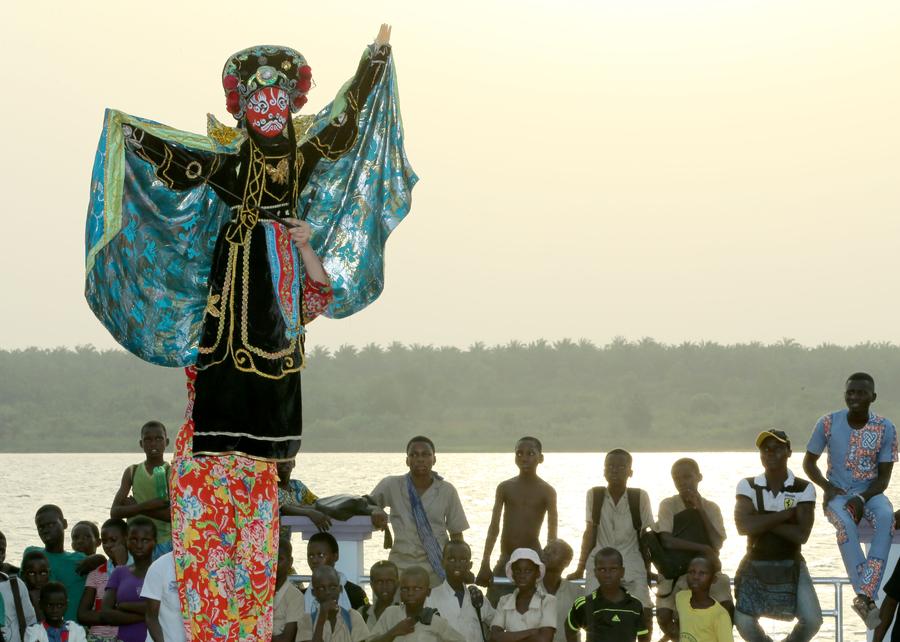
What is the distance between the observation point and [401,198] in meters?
6.30

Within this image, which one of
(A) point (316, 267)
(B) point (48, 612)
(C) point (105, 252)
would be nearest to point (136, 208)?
(C) point (105, 252)

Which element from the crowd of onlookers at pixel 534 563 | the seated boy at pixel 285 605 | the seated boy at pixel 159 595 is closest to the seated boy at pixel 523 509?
the crowd of onlookers at pixel 534 563

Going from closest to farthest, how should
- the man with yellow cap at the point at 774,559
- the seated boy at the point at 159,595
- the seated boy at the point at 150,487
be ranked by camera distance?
the seated boy at the point at 159,595
the man with yellow cap at the point at 774,559
the seated boy at the point at 150,487

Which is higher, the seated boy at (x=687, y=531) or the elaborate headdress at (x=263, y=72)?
the elaborate headdress at (x=263, y=72)

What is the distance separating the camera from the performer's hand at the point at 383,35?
6062 mm

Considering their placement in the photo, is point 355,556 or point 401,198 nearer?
point 401,198

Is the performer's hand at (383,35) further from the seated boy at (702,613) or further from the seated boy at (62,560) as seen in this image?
the seated boy at (62,560)

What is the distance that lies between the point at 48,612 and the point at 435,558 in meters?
2.52

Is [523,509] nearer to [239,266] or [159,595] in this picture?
[159,595]

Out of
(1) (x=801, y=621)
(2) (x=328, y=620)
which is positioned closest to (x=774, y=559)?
Answer: (1) (x=801, y=621)

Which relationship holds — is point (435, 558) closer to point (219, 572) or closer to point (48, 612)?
point (48, 612)

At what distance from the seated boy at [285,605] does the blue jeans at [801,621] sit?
281 cm

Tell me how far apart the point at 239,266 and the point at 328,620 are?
4151 millimetres

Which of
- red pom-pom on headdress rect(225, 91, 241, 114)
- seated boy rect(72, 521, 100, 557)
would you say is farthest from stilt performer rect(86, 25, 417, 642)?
seated boy rect(72, 521, 100, 557)
